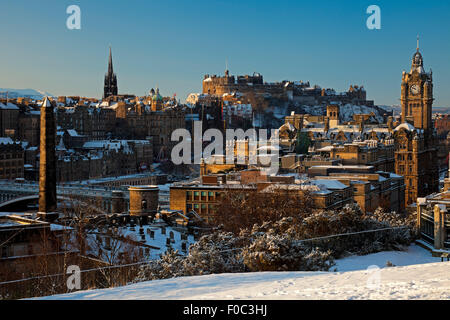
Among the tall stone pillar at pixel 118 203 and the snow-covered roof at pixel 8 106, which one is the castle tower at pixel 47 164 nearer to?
the tall stone pillar at pixel 118 203

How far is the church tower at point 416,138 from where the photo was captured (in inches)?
2694

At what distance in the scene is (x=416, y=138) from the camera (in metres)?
69.3

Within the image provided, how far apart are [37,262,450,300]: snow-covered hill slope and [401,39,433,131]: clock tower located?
68415 mm

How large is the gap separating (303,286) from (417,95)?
236ft

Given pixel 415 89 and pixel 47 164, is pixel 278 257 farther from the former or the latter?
pixel 415 89

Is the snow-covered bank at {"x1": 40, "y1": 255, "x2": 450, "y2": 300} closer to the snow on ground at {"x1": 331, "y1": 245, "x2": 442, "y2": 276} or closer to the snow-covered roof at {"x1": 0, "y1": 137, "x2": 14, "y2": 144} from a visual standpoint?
the snow on ground at {"x1": 331, "y1": 245, "x2": 442, "y2": 276}

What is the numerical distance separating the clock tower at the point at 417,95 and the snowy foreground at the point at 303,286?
6824 cm

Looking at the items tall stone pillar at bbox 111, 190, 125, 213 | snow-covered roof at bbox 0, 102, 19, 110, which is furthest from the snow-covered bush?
snow-covered roof at bbox 0, 102, 19, 110

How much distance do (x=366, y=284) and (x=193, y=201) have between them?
31037 millimetres

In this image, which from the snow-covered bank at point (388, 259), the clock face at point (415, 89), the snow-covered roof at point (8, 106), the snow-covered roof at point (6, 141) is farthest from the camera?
the snow-covered roof at point (8, 106)

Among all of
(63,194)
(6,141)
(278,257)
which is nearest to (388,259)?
(278,257)

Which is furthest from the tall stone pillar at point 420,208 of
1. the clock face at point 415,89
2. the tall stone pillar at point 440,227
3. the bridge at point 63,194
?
the clock face at point 415,89
